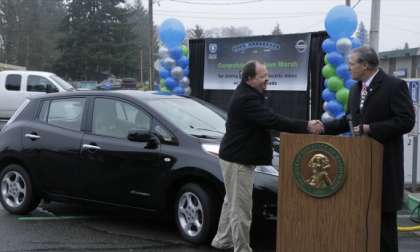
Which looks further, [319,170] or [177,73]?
[177,73]

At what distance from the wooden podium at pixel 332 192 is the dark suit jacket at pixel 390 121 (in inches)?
3.7

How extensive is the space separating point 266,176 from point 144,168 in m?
1.31

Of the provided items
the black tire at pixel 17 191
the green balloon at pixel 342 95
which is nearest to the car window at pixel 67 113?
the black tire at pixel 17 191

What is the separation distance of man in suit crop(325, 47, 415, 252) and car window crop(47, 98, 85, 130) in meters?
3.63

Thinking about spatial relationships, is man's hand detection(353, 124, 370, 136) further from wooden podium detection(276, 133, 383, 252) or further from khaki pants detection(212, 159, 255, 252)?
khaki pants detection(212, 159, 255, 252)

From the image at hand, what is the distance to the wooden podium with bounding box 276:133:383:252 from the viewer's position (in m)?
3.71

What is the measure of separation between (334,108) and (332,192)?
24.7 ft

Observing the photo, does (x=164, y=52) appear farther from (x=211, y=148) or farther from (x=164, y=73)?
(x=211, y=148)

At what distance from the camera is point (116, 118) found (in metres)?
6.26

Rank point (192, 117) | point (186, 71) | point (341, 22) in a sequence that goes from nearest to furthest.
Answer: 1. point (192, 117)
2. point (341, 22)
3. point (186, 71)

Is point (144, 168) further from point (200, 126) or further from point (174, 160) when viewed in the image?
point (200, 126)

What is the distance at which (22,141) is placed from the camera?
6859 millimetres

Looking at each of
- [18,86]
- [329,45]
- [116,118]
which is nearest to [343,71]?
[329,45]

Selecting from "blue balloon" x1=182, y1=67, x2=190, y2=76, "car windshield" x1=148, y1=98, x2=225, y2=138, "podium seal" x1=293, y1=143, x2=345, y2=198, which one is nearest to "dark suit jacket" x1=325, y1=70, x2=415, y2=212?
"podium seal" x1=293, y1=143, x2=345, y2=198
